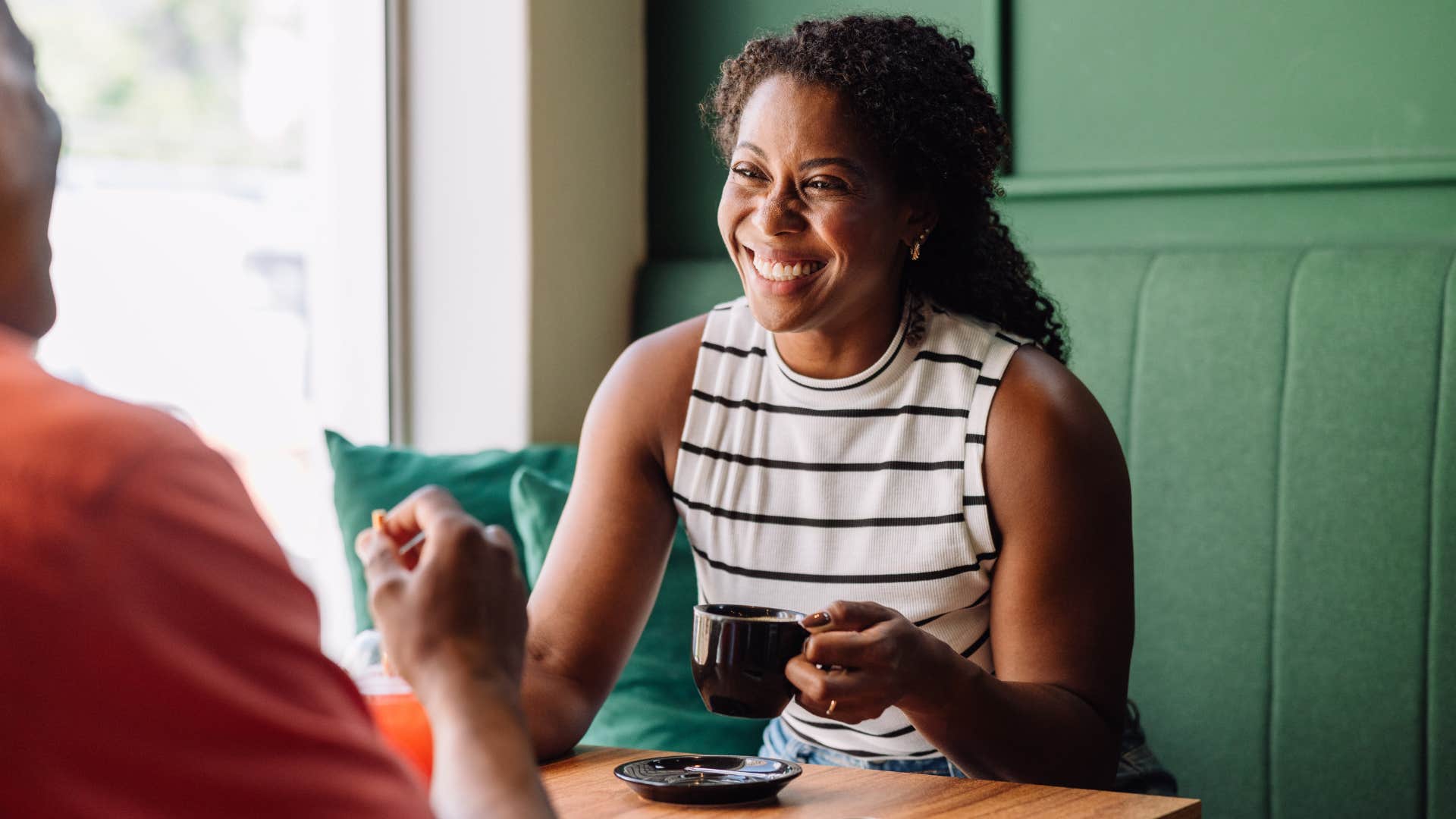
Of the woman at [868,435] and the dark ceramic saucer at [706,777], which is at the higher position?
the woman at [868,435]

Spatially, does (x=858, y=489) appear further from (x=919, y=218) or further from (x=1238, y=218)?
(x=1238, y=218)

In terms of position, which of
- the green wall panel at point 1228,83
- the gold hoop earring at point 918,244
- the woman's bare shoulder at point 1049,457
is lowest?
the woman's bare shoulder at point 1049,457

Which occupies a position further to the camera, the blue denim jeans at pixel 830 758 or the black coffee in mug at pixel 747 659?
the blue denim jeans at pixel 830 758

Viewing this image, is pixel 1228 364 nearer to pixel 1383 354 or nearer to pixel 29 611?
pixel 1383 354

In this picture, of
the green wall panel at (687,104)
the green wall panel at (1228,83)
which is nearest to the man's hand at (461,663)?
the green wall panel at (1228,83)

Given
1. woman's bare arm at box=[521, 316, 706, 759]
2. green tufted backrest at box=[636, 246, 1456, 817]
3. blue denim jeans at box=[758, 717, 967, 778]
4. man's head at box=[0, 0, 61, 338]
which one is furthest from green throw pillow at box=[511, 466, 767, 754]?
→ man's head at box=[0, 0, 61, 338]

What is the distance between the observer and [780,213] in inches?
62.2

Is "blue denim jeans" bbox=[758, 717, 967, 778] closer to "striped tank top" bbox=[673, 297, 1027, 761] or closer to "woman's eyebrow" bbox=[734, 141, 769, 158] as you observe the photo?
"striped tank top" bbox=[673, 297, 1027, 761]

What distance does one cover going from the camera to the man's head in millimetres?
524

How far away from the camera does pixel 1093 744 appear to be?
1393mm

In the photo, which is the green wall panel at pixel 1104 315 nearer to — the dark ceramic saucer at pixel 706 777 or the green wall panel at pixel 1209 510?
the green wall panel at pixel 1209 510

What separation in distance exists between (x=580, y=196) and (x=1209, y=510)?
4.29 ft

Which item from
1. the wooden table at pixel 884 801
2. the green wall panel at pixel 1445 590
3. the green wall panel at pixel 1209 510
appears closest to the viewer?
the wooden table at pixel 884 801

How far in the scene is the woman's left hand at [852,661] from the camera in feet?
3.63
